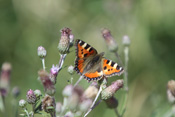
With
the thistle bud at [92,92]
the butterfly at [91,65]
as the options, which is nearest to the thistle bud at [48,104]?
the thistle bud at [92,92]

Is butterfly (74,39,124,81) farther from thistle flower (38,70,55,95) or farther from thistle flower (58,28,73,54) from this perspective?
thistle flower (38,70,55,95)

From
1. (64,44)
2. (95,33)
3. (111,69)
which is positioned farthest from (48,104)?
(95,33)

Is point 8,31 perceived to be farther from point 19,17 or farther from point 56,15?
point 56,15

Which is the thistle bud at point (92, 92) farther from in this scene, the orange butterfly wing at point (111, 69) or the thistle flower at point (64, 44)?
the thistle flower at point (64, 44)

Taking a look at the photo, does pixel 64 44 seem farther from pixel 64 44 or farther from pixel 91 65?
pixel 91 65

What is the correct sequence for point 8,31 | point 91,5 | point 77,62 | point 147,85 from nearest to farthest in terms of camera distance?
point 77,62
point 147,85
point 8,31
point 91,5

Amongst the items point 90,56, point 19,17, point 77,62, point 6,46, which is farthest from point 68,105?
point 19,17
